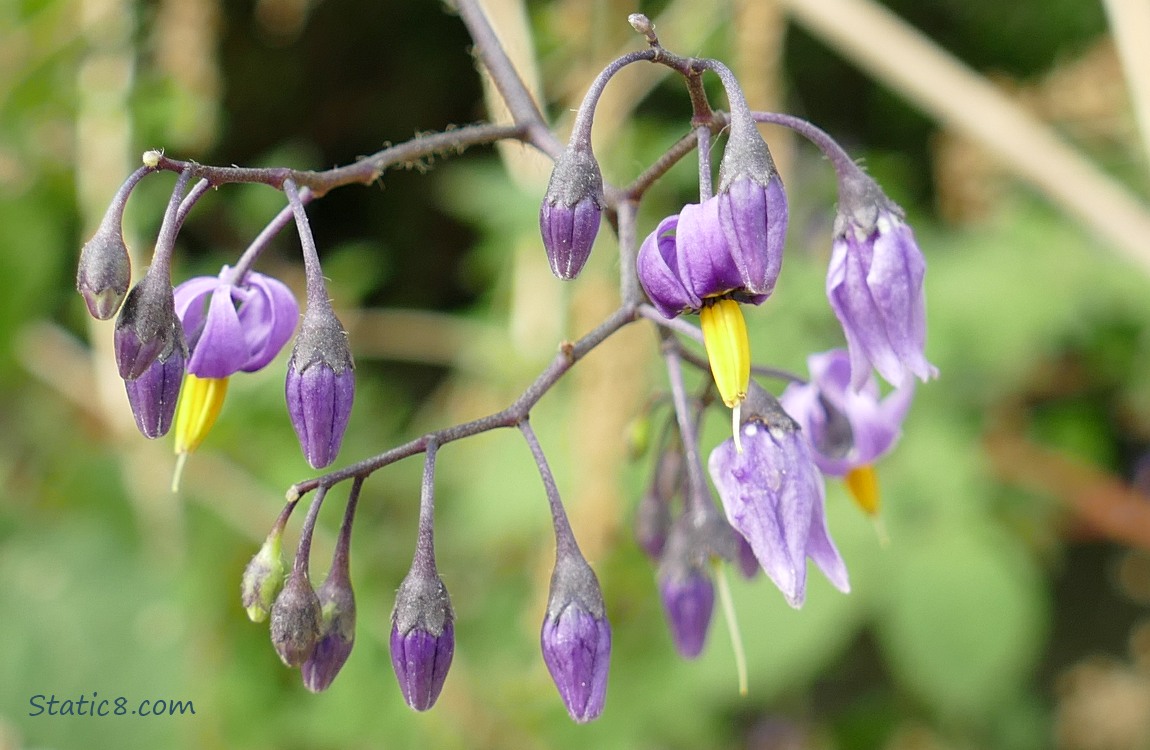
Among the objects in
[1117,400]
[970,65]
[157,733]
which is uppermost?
[970,65]

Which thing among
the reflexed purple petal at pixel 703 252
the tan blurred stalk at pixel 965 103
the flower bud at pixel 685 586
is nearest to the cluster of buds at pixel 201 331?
the reflexed purple petal at pixel 703 252

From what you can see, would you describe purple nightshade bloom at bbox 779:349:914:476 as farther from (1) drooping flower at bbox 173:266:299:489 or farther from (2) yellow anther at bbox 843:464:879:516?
(1) drooping flower at bbox 173:266:299:489

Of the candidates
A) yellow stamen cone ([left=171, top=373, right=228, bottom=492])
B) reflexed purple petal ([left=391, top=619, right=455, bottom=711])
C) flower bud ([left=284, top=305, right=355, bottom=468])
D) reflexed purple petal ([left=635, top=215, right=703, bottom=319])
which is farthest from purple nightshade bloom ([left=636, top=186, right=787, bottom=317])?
yellow stamen cone ([left=171, top=373, right=228, bottom=492])

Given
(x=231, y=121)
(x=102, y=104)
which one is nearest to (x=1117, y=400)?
(x=102, y=104)

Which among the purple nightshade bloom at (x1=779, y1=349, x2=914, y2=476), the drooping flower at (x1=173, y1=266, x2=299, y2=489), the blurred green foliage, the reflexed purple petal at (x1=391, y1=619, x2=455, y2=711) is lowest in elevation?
the blurred green foliage

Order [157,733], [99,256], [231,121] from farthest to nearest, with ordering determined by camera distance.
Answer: [231,121] < [157,733] < [99,256]

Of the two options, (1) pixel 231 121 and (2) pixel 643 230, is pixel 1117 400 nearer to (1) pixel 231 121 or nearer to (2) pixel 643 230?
(2) pixel 643 230
